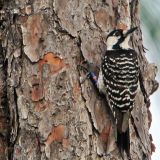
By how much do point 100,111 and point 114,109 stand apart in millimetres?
100

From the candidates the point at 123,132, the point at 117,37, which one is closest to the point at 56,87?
the point at 123,132

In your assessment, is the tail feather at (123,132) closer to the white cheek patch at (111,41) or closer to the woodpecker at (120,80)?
the woodpecker at (120,80)

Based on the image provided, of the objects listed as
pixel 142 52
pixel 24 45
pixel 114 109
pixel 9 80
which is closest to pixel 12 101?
pixel 9 80

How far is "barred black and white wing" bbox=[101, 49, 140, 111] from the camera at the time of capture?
3.15 m

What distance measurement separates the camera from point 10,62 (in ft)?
10.2

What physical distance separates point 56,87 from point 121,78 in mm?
440

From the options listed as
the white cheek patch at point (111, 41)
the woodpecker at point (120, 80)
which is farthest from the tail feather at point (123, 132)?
the white cheek patch at point (111, 41)

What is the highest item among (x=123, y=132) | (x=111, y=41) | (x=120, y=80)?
(x=111, y=41)

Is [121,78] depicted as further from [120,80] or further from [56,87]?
[56,87]

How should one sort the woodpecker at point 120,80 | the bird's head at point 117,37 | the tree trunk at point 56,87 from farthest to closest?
Result: the bird's head at point 117,37 → the woodpecker at point 120,80 → the tree trunk at point 56,87

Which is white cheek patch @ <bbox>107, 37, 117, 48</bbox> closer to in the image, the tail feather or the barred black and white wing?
the barred black and white wing

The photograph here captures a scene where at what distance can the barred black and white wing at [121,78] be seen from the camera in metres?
3.15

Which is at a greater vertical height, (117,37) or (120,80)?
(117,37)

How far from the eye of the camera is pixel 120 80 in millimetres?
3260
